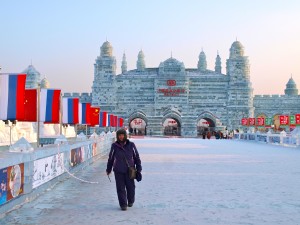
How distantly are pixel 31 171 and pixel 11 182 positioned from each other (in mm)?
1040

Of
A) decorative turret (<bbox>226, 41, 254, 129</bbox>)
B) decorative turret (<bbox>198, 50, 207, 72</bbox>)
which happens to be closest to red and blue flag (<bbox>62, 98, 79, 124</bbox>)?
decorative turret (<bbox>226, 41, 254, 129</bbox>)

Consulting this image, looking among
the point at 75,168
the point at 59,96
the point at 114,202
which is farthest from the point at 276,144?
the point at 114,202

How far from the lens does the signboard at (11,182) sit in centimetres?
658

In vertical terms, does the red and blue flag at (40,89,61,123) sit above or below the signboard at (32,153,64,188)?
above

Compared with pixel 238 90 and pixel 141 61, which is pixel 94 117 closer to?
pixel 238 90

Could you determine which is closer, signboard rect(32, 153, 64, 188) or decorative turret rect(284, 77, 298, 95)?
signboard rect(32, 153, 64, 188)

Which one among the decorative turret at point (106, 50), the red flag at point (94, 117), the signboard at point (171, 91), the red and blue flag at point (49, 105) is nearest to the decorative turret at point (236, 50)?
the signboard at point (171, 91)

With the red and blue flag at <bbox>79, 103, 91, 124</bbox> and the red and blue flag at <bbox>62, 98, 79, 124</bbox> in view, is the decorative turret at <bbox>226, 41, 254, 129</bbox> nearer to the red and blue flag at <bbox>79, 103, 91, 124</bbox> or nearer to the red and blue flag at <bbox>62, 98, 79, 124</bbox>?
the red and blue flag at <bbox>79, 103, 91, 124</bbox>

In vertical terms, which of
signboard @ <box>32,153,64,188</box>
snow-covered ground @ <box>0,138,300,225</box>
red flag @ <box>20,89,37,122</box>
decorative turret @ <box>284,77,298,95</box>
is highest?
decorative turret @ <box>284,77,298,95</box>

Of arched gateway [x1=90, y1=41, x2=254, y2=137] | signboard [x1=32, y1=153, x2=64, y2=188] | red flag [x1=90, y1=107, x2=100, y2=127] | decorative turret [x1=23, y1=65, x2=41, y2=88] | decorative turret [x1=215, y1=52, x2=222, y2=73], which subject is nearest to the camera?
signboard [x1=32, y1=153, x2=64, y2=188]

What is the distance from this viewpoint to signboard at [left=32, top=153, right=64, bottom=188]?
846 cm

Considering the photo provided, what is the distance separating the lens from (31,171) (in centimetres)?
802

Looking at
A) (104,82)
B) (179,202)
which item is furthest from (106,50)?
(179,202)

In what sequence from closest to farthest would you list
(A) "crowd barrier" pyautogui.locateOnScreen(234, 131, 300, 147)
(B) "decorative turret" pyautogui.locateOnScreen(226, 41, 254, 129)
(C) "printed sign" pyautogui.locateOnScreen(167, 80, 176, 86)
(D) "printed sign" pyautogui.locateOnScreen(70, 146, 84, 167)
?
1. (D) "printed sign" pyautogui.locateOnScreen(70, 146, 84, 167)
2. (A) "crowd barrier" pyautogui.locateOnScreen(234, 131, 300, 147)
3. (C) "printed sign" pyautogui.locateOnScreen(167, 80, 176, 86)
4. (B) "decorative turret" pyautogui.locateOnScreen(226, 41, 254, 129)
